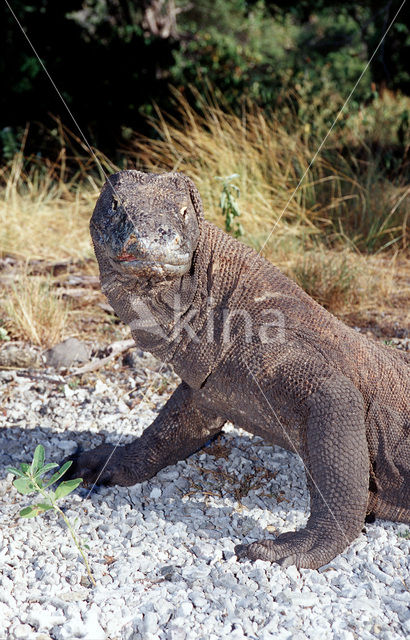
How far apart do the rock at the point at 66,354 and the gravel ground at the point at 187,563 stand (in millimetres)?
754

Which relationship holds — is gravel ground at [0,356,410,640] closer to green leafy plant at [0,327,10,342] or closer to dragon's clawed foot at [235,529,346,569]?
dragon's clawed foot at [235,529,346,569]

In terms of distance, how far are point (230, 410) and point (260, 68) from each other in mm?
10270

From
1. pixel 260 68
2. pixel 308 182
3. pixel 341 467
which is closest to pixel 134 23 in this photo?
pixel 260 68

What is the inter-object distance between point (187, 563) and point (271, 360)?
0.80 m

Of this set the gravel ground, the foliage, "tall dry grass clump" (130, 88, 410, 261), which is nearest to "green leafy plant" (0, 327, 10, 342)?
the gravel ground

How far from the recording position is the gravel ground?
7.34ft

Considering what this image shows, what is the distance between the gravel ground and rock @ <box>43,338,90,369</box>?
0.75 m

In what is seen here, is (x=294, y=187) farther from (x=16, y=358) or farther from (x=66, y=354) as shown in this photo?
(x=16, y=358)

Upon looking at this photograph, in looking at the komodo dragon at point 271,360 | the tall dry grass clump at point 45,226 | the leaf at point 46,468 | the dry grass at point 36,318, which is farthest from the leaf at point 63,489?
the tall dry grass clump at point 45,226

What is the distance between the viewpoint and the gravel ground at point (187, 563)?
2236mm

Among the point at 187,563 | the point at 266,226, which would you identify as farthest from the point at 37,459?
the point at 266,226

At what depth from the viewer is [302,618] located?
2271 millimetres

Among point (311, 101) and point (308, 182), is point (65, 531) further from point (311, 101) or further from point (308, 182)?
point (311, 101)

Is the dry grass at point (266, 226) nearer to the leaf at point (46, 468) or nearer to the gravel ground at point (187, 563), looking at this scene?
the gravel ground at point (187, 563)
